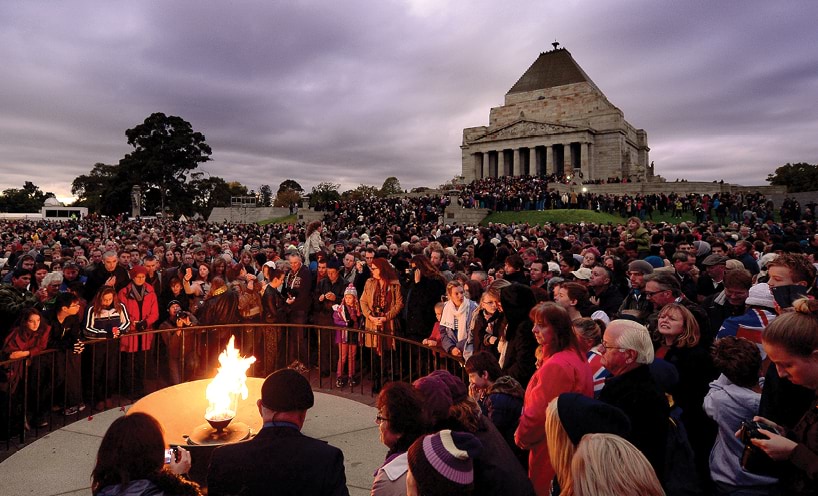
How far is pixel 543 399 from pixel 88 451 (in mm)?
5168

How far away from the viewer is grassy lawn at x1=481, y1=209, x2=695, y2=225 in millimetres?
29312

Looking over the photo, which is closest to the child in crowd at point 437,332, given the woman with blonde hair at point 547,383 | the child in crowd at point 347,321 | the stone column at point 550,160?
the child in crowd at point 347,321

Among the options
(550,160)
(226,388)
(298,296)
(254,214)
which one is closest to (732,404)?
Answer: (226,388)

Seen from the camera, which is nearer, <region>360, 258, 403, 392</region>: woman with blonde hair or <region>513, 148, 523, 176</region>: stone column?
<region>360, 258, 403, 392</region>: woman with blonde hair

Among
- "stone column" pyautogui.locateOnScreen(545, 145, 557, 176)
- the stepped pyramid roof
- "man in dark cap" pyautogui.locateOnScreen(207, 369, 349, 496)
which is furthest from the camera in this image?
the stepped pyramid roof

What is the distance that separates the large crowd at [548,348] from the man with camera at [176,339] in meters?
0.06

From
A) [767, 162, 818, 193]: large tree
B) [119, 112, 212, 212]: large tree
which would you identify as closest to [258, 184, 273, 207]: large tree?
[119, 112, 212, 212]: large tree

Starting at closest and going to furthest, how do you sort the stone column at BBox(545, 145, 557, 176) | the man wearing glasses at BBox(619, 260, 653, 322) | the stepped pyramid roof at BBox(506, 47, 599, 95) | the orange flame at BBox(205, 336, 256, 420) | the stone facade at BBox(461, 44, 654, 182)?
the orange flame at BBox(205, 336, 256, 420) < the man wearing glasses at BBox(619, 260, 653, 322) < the stone facade at BBox(461, 44, 654, 182) < the stone column at BBox(545, 145, 557, 176) < the stepped pyramid roof at BBox(506, 47, 599, 95)

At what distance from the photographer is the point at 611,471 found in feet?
5.77

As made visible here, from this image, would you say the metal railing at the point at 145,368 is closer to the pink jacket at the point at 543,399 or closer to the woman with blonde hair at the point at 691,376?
the pink jacket at the point at 543,399

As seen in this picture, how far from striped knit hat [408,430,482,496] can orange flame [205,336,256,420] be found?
329 cm

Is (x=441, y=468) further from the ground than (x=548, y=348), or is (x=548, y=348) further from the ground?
(x=548, y=348)

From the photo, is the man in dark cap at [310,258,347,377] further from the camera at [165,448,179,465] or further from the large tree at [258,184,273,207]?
the large tree at [258,184,273,207]

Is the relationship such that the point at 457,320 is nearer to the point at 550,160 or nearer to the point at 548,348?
the point at 548,348
